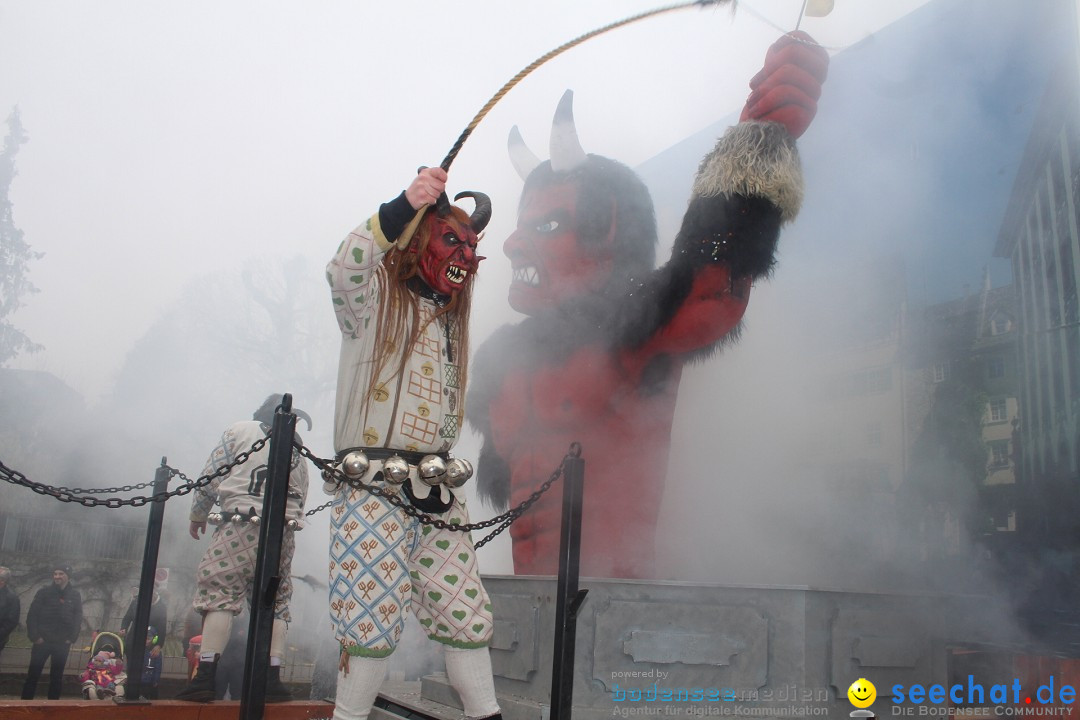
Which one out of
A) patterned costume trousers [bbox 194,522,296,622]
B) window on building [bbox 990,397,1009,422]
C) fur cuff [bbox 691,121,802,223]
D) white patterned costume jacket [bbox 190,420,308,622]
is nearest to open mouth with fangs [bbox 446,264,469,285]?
white patterned costume jacket [bbox 190,420,308,622]

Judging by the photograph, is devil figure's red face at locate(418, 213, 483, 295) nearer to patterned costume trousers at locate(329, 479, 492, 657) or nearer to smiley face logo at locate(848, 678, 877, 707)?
patterned costume trousers at locate(329, 479, 492, 657)

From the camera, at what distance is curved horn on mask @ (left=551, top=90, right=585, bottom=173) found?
13.7ft

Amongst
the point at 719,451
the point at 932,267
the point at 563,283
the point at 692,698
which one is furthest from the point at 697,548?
the point at 932,267

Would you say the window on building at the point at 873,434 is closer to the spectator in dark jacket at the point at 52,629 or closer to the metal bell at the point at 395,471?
the metal bell at the point at 395,471

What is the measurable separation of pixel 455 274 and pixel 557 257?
5.77ft

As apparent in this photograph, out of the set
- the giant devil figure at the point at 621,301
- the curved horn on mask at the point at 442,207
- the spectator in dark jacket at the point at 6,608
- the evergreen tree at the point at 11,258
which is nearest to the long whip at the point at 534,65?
the curved horn on mask at the point at 442,207

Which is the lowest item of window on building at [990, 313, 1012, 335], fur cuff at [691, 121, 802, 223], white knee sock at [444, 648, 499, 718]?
white knee sock at [444, 648, 499, 718]

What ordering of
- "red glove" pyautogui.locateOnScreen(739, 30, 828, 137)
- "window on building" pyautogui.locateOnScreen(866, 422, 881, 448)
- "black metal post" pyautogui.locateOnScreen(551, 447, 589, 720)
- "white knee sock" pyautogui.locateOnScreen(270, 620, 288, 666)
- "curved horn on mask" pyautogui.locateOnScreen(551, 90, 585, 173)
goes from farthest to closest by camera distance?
1. "window on building" pyautogui.locateOnScreen(866, 422, 881, 448)
2. "curved horn on mask" pyautogui.locateOnScreen(551, 90, 585, 173)
3. "red glove" pyautogui.locateOnScreen(739, 30, 828, 137)
4. "white knee sock" pyautogui.locateOnScreen(270, 620, 288, 666)
5. "black metal post" pyautogui.locateOnScreen(551, 447, 589, 720)

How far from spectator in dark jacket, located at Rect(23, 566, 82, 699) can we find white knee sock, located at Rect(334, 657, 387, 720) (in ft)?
12.5

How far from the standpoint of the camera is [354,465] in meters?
2.35

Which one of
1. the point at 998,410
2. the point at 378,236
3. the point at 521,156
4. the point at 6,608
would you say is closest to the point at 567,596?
the point at 378,236

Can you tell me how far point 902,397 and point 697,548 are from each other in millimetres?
1325

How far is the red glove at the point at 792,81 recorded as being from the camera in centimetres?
385

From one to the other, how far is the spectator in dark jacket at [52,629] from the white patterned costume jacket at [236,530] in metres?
2.28
